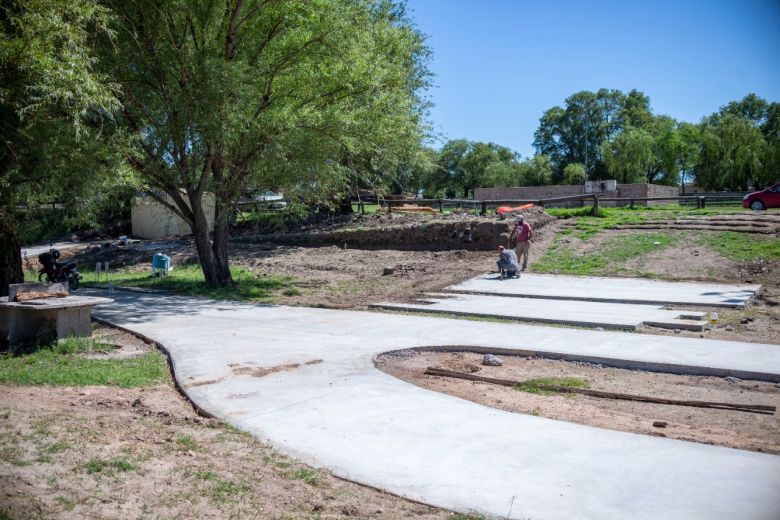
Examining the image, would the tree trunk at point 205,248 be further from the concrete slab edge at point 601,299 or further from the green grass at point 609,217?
the green grass at point 609,217

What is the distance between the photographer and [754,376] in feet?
27.3

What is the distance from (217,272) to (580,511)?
15749 millimetres

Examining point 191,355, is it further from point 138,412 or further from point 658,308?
point 658,308

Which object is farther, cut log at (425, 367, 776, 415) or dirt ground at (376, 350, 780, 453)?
cut log at (425, 367, 776, 415)

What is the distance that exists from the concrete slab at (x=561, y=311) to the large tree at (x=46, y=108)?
7033 millimetres

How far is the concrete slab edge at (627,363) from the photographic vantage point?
8.37 metres

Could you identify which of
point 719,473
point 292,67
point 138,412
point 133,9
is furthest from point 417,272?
point 719,473

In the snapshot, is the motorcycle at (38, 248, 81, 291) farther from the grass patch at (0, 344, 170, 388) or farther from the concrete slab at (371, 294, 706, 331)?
the concrete slab at (371, 294, 706, 331)

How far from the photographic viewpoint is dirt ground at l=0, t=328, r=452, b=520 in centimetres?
456

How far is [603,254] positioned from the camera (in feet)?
69.9

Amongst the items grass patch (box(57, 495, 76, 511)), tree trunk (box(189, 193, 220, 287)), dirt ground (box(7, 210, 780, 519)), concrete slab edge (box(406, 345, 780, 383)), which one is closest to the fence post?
dirt ground (box(7, 210, 780, 519))

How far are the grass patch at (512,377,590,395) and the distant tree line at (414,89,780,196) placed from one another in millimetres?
40800

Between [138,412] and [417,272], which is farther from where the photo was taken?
[417,272]

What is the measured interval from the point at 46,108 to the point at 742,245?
1855cm
